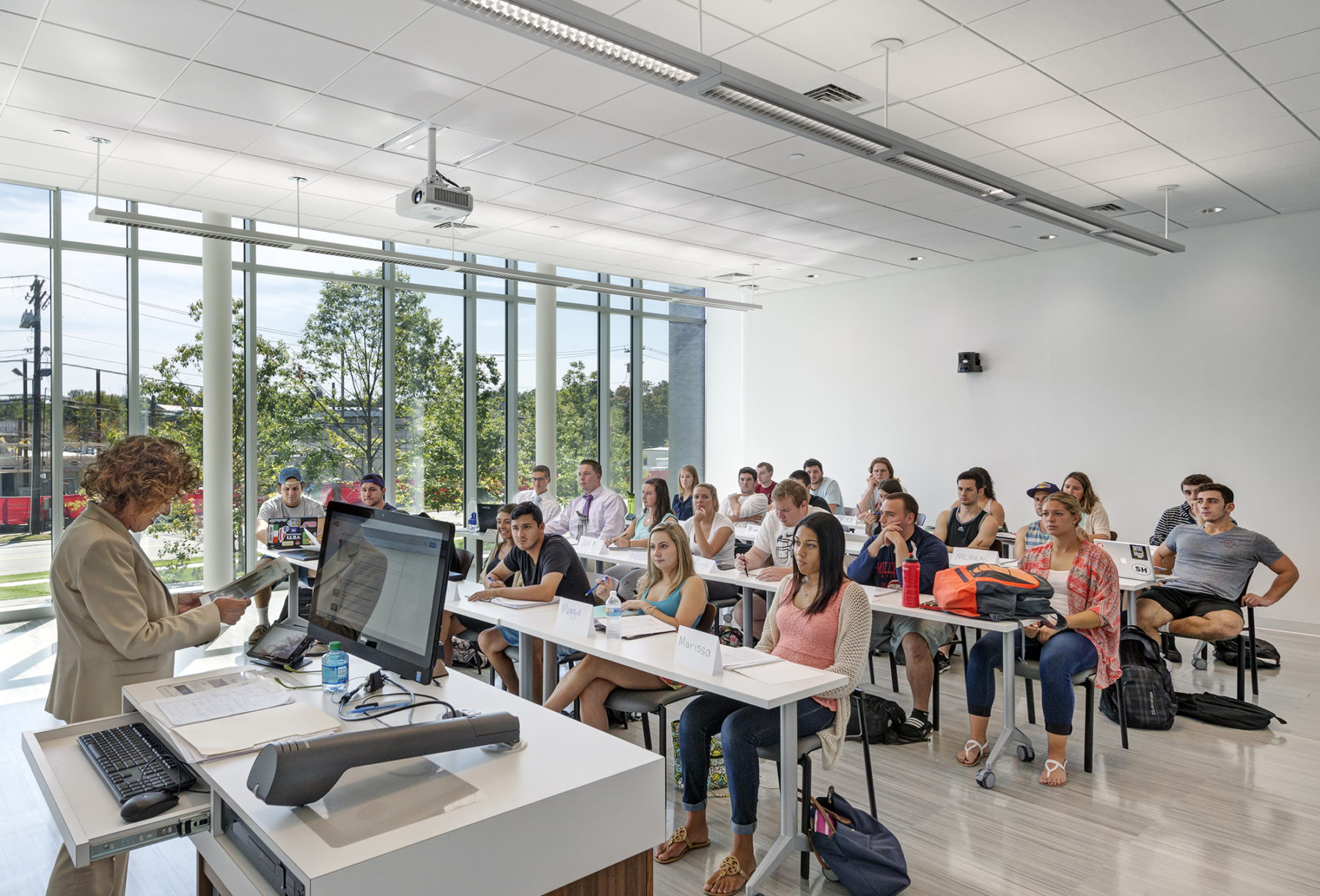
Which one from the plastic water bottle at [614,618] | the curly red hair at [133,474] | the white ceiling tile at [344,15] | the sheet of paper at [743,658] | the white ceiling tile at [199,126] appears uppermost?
the white ceiling tile at [199,126]

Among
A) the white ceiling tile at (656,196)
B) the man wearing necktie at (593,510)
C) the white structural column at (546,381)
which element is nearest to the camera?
the white ceiling tile at (656,196)

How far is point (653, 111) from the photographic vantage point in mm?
4691

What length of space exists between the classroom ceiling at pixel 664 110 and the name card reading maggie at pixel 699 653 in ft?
8.50

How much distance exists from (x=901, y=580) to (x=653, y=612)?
1.50 metres

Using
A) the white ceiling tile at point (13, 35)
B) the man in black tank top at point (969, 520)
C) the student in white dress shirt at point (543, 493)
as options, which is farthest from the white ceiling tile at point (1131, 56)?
the student in white dress shirt at point (543, 493)

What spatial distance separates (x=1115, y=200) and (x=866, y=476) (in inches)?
164

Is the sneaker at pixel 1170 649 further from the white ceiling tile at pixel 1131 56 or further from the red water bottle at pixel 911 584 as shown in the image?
the white ceiling tile at pixel 1131 56

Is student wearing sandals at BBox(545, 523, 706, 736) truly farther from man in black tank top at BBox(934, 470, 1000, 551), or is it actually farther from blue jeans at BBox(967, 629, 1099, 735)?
man in black tank top at BBox(934, 470, 1000, 551)

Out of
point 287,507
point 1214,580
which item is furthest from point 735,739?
point 287,507

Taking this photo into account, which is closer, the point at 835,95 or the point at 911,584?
the point at 911,584

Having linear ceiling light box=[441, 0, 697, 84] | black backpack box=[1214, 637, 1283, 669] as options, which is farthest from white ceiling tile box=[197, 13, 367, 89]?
black backpack box=[1214, 637, 1283, 669]

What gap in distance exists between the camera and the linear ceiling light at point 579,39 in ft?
9.19

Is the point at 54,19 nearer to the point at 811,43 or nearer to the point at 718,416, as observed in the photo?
the point at 811,43

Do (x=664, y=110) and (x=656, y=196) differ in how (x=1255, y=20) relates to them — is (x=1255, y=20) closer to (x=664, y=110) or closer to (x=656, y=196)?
(x=664, y=110)
